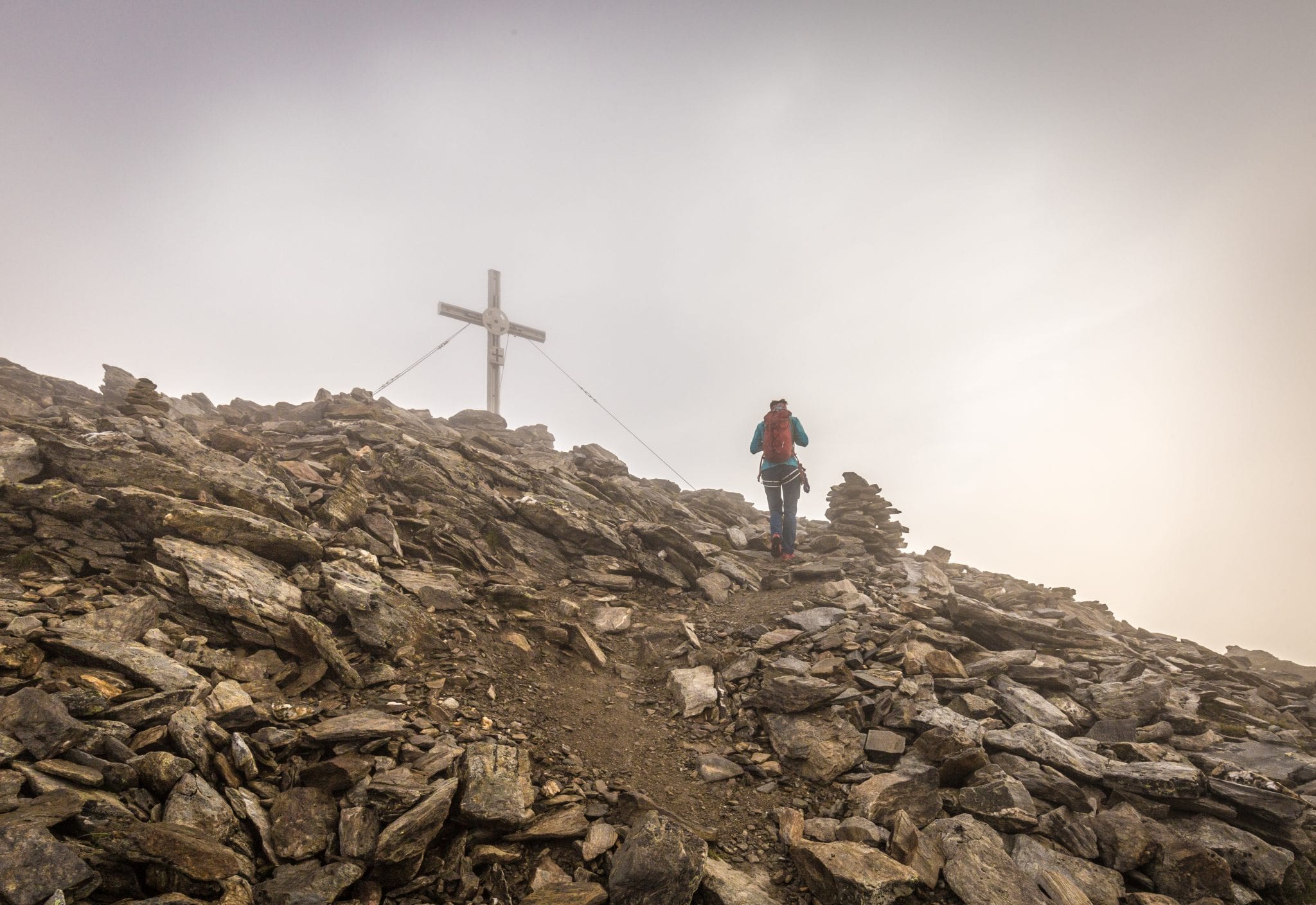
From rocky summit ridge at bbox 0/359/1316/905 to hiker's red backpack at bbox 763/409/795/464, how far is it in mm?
4462

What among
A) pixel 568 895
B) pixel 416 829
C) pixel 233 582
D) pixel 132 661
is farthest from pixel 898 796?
pixel 233 582

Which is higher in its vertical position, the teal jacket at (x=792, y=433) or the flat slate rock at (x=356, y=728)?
the teal jacket at (x=792, y=433)

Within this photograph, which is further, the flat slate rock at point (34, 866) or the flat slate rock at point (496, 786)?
the flat slate rock at point (496, 786)

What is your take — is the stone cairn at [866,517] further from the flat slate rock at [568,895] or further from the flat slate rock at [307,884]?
the flat slate rock at [307,884]

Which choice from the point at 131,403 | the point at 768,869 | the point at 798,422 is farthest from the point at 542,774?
the point at 131,403

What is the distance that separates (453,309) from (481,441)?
14.8 m

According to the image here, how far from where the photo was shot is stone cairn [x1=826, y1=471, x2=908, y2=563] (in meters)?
21.6

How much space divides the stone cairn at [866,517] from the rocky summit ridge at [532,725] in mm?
6194

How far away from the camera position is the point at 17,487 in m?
9.73

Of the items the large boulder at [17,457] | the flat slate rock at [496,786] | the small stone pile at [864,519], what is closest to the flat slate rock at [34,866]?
the flat slate rock at [496,786]

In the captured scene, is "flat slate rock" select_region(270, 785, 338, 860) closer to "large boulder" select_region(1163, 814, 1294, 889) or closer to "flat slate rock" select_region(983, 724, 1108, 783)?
"flat slate rock" select_region(983, 724, 1108, 783)

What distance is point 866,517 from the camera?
22328 mm

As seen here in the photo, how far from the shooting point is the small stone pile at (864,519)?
69.6ft

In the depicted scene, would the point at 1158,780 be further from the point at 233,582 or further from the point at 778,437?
the point at 233,582
